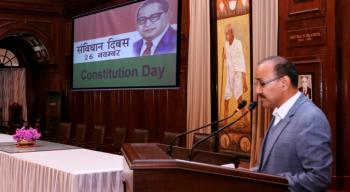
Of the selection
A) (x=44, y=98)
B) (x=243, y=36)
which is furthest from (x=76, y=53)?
(x=243, y=36)

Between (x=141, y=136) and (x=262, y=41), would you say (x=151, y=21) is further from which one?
(x=262, y=41)

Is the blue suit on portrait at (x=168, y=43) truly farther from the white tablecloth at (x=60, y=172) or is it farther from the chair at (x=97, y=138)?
the white tablecloth at (x=60, y=172)

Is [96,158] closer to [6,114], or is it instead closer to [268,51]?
[268,51]

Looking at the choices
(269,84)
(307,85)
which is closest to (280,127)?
(269,84)

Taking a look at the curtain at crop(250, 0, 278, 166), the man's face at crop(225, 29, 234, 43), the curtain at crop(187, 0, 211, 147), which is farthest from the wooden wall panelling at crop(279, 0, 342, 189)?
the curtain at crop(187, 0, 211, 147)

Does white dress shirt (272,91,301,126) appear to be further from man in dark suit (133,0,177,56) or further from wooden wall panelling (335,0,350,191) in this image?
man in dark suit (133,0,177,56)

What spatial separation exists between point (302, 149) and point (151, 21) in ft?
18.6

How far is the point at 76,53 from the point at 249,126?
4.90 meters

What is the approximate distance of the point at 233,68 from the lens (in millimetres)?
6176

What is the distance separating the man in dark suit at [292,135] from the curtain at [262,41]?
3.09 metres

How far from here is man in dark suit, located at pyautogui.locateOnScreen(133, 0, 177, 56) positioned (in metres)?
7.01

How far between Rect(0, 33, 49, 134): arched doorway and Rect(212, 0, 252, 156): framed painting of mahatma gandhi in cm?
614

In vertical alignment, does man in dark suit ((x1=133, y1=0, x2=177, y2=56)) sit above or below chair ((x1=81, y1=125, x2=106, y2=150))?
above

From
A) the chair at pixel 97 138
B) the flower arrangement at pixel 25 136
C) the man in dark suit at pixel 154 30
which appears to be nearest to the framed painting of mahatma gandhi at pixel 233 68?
the man in dark suit at pixel 154 30
